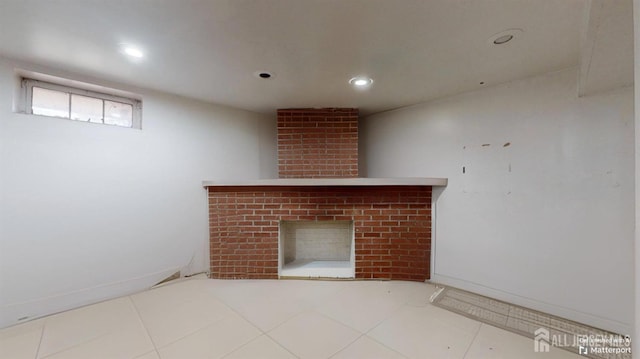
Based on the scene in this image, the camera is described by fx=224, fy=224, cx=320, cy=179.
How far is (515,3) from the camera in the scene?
115 cm

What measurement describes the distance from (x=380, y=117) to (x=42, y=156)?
336 centimetres

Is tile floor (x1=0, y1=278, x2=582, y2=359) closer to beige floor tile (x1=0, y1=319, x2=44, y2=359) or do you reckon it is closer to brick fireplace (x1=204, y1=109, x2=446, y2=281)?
beige floor tile (x1=0, y1=319, x2=44, y2=359)

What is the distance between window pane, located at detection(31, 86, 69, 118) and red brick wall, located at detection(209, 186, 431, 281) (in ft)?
4.62

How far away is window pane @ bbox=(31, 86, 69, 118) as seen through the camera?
1.85m

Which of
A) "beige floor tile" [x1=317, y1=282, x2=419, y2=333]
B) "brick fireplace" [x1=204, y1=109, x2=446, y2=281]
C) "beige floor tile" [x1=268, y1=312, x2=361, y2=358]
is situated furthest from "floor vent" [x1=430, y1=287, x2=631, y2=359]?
"beige floor tile" [x1=268, y1=312, x2=361, y2=358]

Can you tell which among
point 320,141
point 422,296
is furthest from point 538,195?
point 320,141

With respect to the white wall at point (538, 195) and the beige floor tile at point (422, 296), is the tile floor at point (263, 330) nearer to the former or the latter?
the beige floor tile at point (422, 296)

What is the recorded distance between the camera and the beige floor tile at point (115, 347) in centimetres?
143

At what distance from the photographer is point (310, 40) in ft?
4.78

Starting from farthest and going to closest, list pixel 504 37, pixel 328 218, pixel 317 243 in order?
pixel 317 243
pixel 328 218
pixel 504 37

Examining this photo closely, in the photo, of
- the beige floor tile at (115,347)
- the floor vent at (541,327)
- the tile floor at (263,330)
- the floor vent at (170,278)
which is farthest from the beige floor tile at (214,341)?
the floor vent at (541,327)

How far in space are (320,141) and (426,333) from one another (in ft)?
7.02

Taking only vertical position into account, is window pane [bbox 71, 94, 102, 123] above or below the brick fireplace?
above

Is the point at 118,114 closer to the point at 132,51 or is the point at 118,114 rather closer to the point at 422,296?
the point at 132,51
